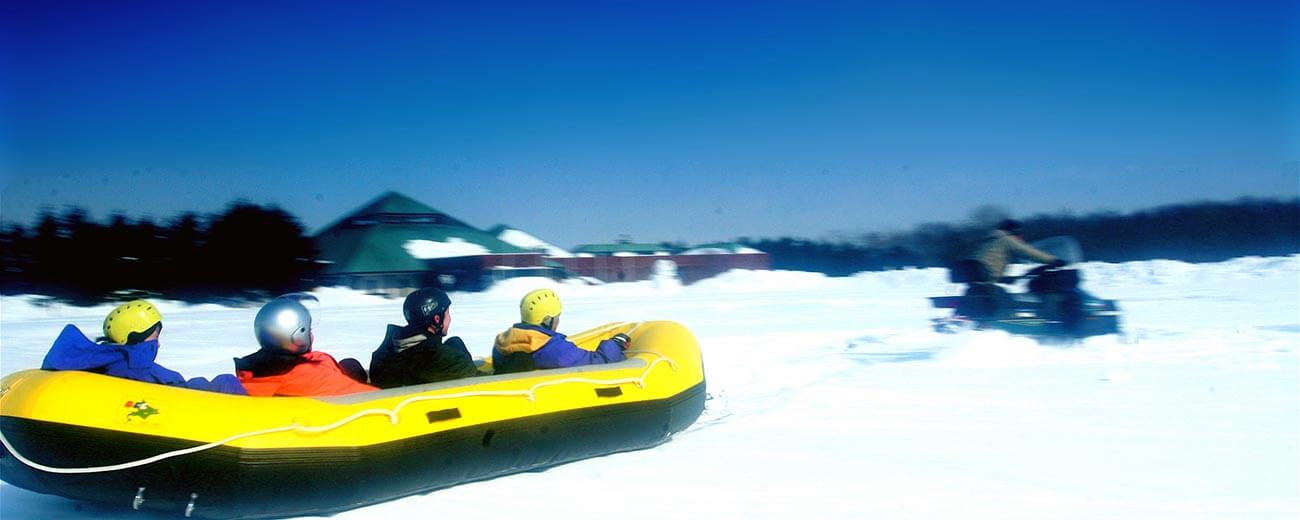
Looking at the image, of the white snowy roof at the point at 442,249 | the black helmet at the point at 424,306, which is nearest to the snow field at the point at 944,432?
the black helmet at the point at 424,306

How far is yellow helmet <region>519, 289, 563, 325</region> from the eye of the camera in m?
5.43

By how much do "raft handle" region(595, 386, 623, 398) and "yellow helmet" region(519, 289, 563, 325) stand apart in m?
0.66

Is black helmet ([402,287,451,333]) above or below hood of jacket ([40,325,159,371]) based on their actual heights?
above

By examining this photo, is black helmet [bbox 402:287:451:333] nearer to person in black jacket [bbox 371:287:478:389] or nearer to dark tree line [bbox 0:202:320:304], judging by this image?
person in black jacket [bbox 371:287:478:389]

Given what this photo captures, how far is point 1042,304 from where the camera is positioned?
31.2 feet

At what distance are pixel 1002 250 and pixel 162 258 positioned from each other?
21543 mm

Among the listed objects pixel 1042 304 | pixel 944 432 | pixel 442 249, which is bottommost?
pixel 944 432

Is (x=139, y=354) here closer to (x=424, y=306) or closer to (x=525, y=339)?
(x=424, y=306)

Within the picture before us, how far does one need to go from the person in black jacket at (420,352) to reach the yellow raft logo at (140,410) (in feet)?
3.92

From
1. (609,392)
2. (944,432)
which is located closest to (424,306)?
(609,392)

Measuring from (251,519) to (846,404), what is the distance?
3.97 m

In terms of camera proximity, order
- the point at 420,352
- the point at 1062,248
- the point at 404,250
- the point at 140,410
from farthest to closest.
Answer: the point at 404,250 < the point at 1062,248 < the point at 420,352 < the point at 140,410

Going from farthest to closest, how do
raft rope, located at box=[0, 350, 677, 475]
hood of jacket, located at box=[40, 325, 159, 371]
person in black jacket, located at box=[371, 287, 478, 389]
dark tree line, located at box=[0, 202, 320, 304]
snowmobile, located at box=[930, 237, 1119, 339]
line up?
dark tree line, located at box=[0, 202, 320, 304] < snowmobile, located at box=[930, 237, 1119, 339] < person in black jacket, located at box=[371, 287, 478, 389] < hood of jacket, located at box=[40, 325, 159, 371] < raft rope, located at box=[0, 350, 677, 475]

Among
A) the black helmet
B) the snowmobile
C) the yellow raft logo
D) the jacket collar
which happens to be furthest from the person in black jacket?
the snowmobile
